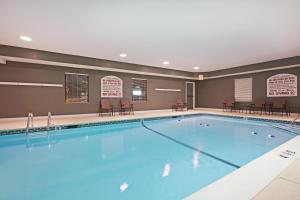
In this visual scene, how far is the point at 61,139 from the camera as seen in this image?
413cm

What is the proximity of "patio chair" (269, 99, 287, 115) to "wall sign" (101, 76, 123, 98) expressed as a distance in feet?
21.5

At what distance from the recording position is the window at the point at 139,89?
26.6 ft

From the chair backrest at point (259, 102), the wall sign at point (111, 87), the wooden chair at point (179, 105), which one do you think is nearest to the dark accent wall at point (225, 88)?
the chair backrest at point (259, 102)

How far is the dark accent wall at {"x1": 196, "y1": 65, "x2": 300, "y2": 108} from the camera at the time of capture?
6675 millimetres

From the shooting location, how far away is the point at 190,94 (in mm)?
10508

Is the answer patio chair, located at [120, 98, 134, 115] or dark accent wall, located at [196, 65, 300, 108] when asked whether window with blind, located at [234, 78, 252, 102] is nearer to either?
dark accent wall, located at [196, 65, 300, 108]

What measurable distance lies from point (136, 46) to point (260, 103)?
237 inches

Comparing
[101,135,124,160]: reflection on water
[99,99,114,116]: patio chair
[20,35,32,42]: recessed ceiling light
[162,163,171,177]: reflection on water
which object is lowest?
[101,135,124,160]: reflection on water

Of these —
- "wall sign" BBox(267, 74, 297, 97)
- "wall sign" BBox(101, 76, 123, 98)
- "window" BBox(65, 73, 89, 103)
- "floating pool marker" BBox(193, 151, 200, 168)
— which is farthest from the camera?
"wall sign" BBox(101, 76, 123, 98)

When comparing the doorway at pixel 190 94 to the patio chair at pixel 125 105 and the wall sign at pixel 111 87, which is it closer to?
the patio chair at pixel 125 105

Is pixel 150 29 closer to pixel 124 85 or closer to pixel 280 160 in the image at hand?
pixel 280 160

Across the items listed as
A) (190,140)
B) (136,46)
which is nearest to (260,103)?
(190,140)

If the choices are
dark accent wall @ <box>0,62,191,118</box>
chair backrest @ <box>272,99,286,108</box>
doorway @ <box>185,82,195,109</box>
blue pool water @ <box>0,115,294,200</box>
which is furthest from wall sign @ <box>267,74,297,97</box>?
dark accent wall @ <box>0,62,191,118</box>

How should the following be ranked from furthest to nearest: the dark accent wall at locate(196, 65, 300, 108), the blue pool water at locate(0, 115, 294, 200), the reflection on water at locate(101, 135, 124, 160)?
the dark accent wall at locate(196, 65, 300, 108), the reflection on water at locate(101, 135, 124, 160), the blue pool water at locate(0, 115, 294, 200)
